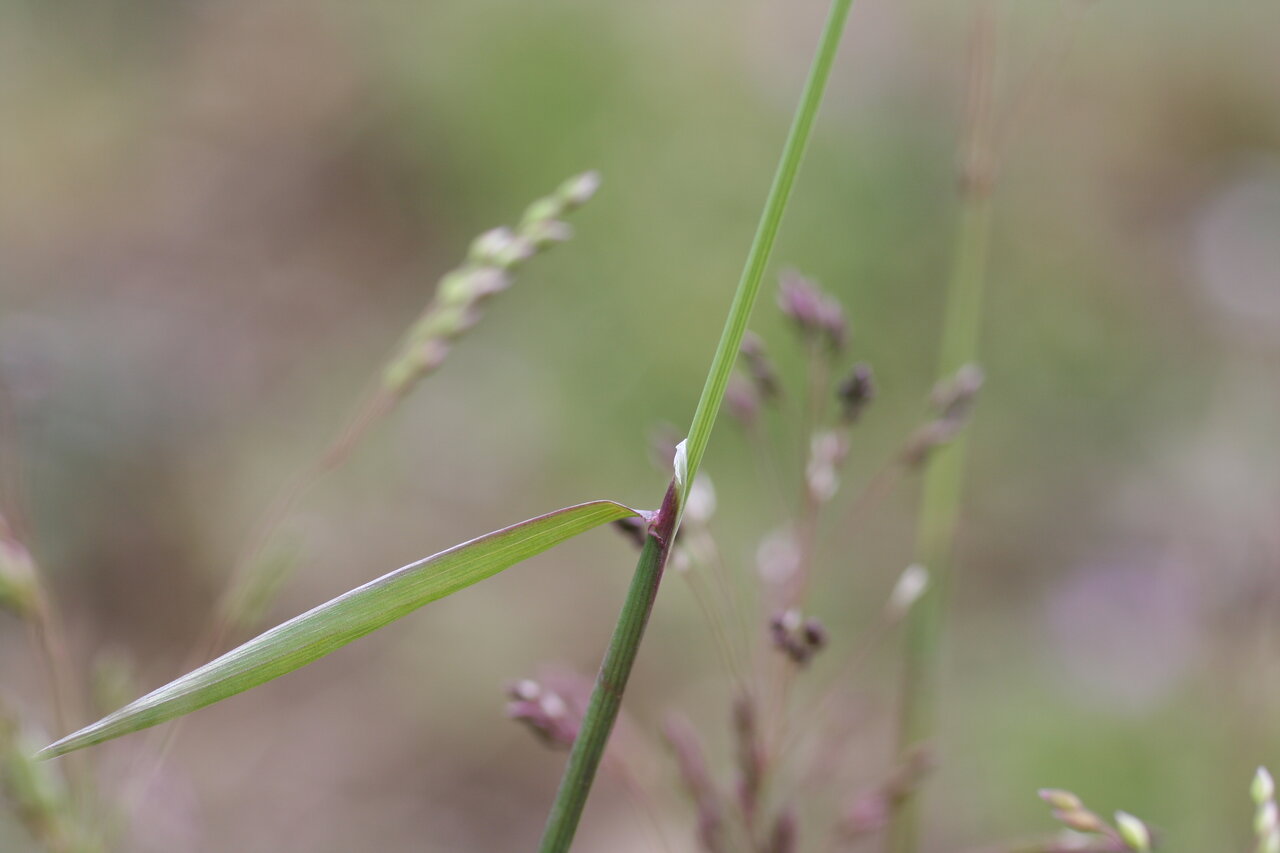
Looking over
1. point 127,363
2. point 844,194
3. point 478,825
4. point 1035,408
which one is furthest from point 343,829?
point 844,194

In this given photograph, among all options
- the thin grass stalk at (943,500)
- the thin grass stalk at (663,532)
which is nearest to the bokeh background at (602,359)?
the thin grass stalk at (943,500)

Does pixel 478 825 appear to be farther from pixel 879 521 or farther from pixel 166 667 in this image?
pixel 879 521

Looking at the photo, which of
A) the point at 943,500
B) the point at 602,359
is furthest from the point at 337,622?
the point at 602,359

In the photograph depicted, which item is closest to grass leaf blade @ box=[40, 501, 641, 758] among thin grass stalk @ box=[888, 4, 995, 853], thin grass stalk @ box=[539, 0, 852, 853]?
thin grass stalk @ box=[539, 0, 852, 853]

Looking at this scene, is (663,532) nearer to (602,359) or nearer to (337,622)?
(337,622)

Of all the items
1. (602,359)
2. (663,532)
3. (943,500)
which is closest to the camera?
(663,532)

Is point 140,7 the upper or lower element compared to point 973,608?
upper
